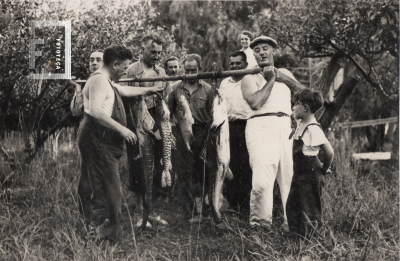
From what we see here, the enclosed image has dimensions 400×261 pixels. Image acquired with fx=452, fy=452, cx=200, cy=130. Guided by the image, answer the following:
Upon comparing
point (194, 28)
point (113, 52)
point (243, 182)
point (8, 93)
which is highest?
point (194, 28)

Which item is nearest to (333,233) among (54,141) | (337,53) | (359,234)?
(359,234)

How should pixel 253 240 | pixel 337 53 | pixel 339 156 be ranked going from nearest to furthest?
pixel 253 240, pixel 337 53, pixel 339 156

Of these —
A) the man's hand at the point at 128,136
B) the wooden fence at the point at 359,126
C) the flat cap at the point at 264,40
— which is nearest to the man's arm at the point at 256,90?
the flat cap at the point at 264,40

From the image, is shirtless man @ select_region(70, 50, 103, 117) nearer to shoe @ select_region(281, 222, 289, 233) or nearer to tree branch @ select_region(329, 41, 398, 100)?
shoe @ select_region(281, 222, 289, 233)

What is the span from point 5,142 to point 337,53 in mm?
3986

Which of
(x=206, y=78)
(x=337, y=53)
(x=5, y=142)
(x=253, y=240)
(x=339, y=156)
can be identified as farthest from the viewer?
(x=339, y=156)

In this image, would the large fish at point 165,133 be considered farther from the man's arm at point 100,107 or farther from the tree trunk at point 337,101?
the tree trunk at point 337,101

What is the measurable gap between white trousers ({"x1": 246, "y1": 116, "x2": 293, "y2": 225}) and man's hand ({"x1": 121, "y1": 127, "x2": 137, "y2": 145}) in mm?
1197

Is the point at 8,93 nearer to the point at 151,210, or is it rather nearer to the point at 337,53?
the point at 151,210

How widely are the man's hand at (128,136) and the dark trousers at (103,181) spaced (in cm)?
13

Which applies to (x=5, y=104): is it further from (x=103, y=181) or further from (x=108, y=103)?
(x=103, y=181)

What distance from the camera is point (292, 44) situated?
215 inches

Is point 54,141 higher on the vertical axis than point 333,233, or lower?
higher

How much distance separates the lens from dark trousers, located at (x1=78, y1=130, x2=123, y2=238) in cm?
440
